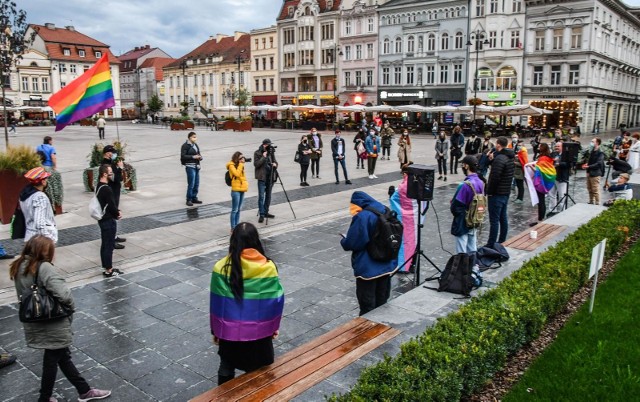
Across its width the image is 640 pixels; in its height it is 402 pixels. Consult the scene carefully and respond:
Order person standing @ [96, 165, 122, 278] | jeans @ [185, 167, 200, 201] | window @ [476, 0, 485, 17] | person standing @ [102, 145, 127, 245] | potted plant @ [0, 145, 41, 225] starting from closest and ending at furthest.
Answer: person standing @ [96, 165, 122, 278]
person standing @ [102, 145, 127, 245]
potted plant @ [0, 145, 41, 225]
jeans @ [185, 167, 200, 201]
window @ [476, 0, 485, 17]

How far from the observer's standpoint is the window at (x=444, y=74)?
54156 millimetres

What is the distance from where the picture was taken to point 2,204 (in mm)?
11641

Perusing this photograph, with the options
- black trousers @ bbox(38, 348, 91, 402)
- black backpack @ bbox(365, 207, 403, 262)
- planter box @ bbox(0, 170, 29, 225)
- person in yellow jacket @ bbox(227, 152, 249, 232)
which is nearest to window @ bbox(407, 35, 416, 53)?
person in yellow jacket @ bbox(227, 152, 249, 232)

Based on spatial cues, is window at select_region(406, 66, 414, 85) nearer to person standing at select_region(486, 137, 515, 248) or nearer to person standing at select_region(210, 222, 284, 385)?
person standing at select_region(486, 137, 515, 248)

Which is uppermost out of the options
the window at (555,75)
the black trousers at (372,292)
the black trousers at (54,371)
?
the window at (555,75)

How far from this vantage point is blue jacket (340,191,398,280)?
5.43 metres

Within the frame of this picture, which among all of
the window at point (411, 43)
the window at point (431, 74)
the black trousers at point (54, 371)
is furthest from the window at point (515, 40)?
the black trousers at point (54, 371)

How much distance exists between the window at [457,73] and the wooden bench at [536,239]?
46.1 metres

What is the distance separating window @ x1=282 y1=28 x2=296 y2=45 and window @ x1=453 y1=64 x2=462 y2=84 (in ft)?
75.5

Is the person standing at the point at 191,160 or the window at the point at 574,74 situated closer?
the person standing at the point at 191,160

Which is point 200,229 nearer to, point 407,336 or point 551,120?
point 407,336

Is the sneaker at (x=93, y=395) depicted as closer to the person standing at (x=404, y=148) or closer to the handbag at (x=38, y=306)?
the handbag at (x=38, y=306)

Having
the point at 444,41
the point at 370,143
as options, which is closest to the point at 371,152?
the point at 370,143

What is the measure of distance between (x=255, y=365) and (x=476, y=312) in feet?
7.78
